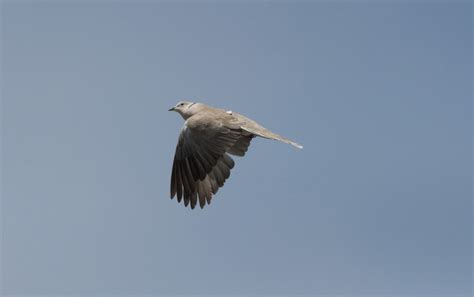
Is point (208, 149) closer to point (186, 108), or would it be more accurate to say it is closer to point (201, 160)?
point (201, 160)

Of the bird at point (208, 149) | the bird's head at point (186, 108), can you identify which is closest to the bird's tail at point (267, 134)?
the bird at point (208, 149)

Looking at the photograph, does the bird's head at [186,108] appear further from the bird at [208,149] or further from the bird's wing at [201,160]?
the bird's wing at [201,160]

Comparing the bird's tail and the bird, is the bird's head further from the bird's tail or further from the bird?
the bird's tail

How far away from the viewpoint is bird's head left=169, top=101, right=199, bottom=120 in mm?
15703

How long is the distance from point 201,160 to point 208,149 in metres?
0.27

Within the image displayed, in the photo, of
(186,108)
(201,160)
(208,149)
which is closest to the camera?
(208,149)

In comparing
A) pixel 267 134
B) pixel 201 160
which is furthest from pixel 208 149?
pixel 267 134

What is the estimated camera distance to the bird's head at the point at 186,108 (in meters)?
15.7

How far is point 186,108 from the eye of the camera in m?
16.0

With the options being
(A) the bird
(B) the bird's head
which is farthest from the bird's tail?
(B) the bird's head

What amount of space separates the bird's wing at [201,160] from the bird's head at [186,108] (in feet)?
2.74

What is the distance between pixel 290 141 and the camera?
14.8 meters

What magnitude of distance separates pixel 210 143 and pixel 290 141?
1.47 meters

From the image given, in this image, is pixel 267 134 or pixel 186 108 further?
pixel 186 108
